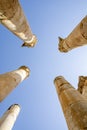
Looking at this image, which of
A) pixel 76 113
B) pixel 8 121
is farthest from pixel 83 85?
pixel 76 113

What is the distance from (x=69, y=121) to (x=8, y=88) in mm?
4488

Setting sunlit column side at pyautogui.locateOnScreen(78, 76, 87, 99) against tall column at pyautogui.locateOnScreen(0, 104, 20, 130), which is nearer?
sunlit column side at pyautogui.locateOnScreen(78, 76, 87, 99)

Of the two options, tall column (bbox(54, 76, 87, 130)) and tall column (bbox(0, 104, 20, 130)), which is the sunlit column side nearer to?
tall column (bbox(54, 76, 87, 130))

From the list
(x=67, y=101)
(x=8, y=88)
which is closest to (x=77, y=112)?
(x=67, y=101)

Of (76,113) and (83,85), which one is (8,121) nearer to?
(83,85)

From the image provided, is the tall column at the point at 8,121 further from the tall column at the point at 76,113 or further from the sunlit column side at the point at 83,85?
the tall column at the point at 76,113

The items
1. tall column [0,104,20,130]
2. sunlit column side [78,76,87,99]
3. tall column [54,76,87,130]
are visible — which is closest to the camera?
tall column [54,76,87,130]

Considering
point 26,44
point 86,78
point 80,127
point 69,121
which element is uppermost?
point 26,44

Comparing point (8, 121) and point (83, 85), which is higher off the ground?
point (83, 85)

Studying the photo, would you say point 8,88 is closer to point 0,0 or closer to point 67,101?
point 67,101

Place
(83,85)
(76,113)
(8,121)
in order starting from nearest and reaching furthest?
(76,113), (83,85), (8,121)

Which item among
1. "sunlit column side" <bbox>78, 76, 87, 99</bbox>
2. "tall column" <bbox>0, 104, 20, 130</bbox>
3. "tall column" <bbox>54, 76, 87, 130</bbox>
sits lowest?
"tall column" <bbox>54, 76, 87, 130</bbox>

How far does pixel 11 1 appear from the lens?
7625 mm

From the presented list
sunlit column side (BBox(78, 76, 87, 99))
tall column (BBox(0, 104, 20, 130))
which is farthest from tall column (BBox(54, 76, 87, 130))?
tall column (BBox(0, 104, 20, 130))
